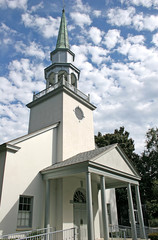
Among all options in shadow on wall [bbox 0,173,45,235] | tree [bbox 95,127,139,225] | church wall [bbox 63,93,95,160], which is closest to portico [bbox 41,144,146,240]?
shadow on wall [bbox 0,173,45,235]

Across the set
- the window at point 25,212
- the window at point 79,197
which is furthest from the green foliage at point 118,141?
the window at point 25,212

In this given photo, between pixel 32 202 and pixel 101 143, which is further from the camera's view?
pixel 101 143

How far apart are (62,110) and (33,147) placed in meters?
4.43

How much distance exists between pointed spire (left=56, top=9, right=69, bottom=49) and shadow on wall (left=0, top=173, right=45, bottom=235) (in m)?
15.1

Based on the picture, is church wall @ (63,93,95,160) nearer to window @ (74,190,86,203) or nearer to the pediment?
window @ (74,190,86,203)

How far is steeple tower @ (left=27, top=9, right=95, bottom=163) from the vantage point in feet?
50.3

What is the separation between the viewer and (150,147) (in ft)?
98.1

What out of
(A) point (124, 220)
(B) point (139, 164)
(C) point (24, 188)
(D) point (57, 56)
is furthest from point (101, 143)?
(C) point (24, 188)

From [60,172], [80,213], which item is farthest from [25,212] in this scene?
[80,213]

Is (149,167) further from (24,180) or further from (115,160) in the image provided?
(24,180)

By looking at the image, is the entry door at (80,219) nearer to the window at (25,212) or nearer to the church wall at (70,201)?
the church wall at (70,201)

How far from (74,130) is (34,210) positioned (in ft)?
23.2

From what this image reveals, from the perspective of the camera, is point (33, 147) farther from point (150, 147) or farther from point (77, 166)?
point (150, 147)

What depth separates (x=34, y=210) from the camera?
11391 mm
